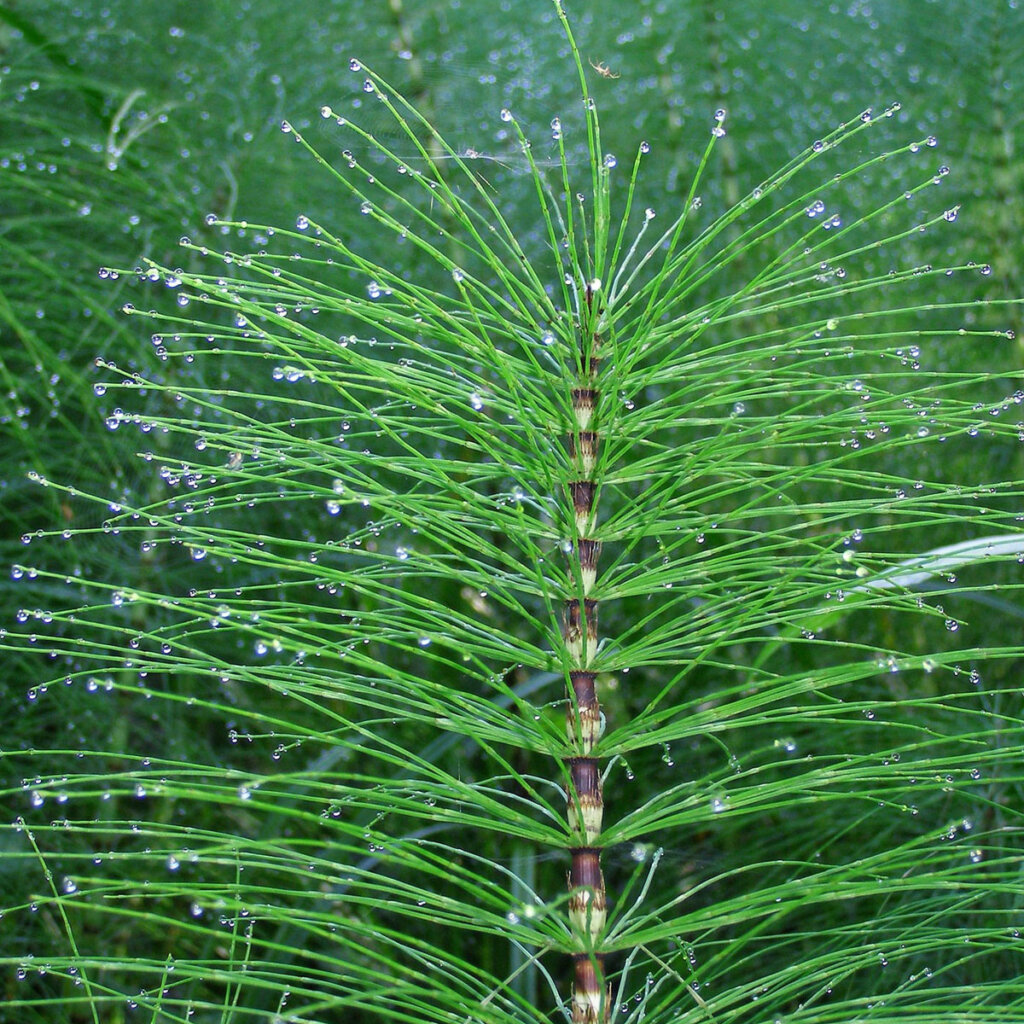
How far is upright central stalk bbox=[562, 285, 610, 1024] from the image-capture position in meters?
0.80

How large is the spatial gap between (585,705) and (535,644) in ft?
2.64

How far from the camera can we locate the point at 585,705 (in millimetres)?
848

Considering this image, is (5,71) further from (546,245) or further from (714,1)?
(714,1)

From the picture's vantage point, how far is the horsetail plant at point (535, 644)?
2.43 feet

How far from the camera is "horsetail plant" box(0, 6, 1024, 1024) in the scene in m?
0.74

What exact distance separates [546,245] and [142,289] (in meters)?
0.69

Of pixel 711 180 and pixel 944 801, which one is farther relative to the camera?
pixel 711 180

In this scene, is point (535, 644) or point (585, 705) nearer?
point (585, 705)

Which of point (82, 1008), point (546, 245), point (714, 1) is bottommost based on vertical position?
point (82, 1008)

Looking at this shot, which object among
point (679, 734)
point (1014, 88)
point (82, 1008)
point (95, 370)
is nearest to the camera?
point (679, 734)

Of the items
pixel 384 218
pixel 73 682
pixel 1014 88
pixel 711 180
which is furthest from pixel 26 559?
pixel 1014 88

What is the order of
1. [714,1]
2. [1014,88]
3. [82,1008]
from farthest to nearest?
[714,1] → [1014,88] → [82,1008]

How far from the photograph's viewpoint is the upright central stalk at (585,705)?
2.62 ft

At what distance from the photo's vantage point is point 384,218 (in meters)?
0.81
